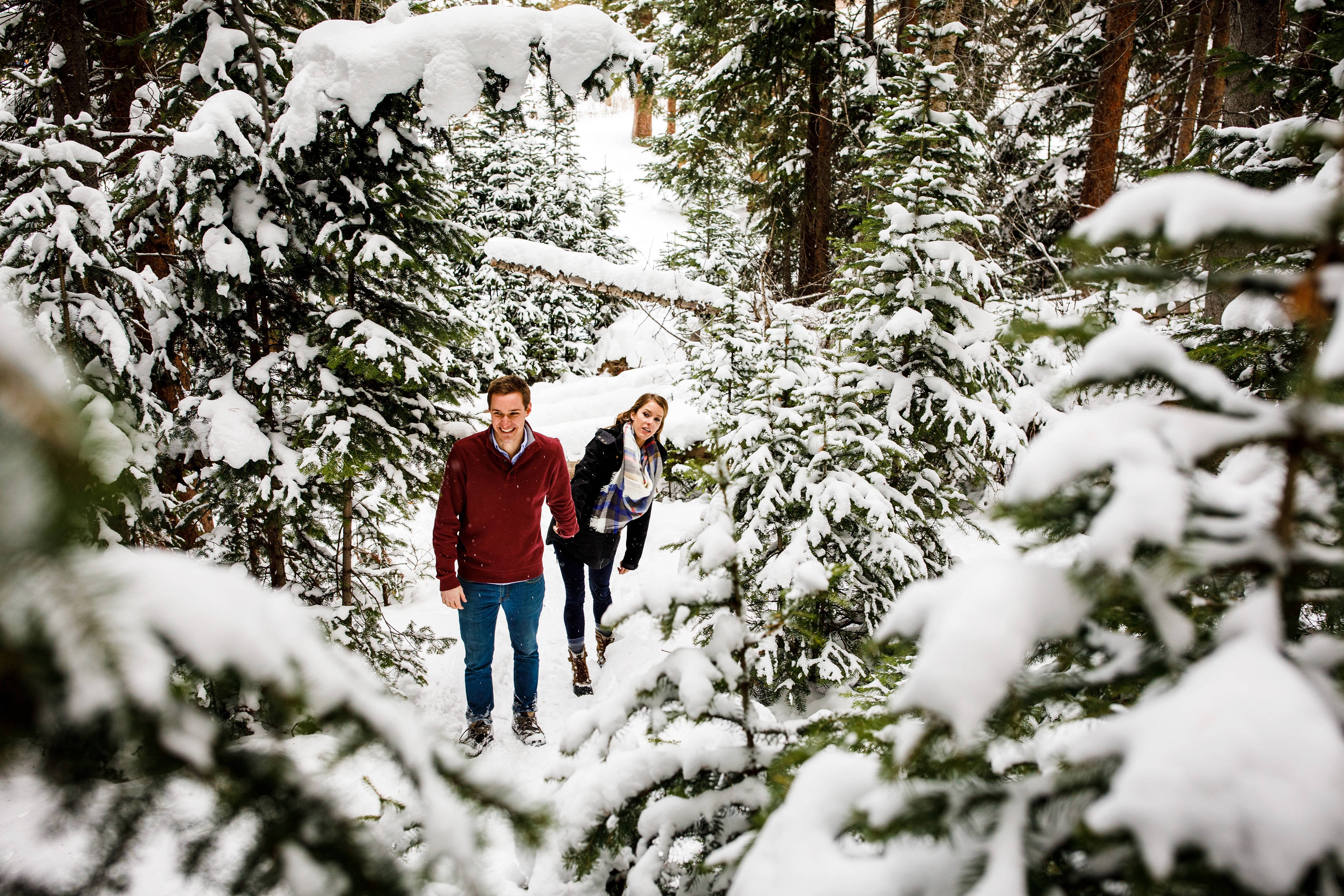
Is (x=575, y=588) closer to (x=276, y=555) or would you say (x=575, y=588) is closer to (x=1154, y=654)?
(x=276, y=555)

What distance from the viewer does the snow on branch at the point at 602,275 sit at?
7.83m

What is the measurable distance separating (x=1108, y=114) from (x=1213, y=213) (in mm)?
9559

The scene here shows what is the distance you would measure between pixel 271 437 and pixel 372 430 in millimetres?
607

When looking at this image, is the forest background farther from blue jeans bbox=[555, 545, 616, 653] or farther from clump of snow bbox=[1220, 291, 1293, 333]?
blue jeans bbox=[555, 545, 616, 653]

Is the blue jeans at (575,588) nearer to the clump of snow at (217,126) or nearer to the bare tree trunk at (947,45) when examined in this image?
the clump of snow at (217,126)

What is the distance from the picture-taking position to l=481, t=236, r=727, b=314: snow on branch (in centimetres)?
783

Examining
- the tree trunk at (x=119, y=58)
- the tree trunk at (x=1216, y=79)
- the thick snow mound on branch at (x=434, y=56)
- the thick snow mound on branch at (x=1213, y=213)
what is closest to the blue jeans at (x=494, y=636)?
the thick snow mound on branch at (x=434, y=56)

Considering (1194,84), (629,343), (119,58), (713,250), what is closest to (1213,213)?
(119,58)

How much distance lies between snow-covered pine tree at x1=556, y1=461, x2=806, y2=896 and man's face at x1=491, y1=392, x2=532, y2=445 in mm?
2076

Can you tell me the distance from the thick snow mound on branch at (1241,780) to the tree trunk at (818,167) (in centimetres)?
737

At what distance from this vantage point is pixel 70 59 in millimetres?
3996

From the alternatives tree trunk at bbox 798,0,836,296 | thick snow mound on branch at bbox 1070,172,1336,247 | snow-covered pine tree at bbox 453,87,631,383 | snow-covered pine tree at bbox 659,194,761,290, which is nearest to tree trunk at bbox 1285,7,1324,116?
thick snow mound on branch at bbox 1070,172,1336,247

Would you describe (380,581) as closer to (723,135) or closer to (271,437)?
(271,437)

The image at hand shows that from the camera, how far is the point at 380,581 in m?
4.46
